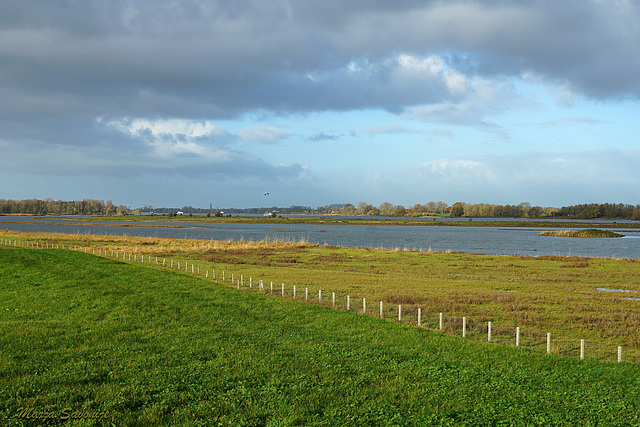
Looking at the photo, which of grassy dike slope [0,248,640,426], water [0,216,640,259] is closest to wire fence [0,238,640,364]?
grassy dike slope [0,248,640,426]

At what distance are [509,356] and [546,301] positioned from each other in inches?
672

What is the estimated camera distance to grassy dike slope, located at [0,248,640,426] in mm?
10156

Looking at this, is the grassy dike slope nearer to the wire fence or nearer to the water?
the wire fence

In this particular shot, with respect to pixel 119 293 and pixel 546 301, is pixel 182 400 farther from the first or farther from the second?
pixel 546 301

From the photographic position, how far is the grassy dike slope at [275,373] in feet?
33.3

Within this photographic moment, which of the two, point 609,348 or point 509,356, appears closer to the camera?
point 509,356

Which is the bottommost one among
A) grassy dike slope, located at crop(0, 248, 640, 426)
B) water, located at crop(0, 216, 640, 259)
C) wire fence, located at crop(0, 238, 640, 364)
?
water, located at crop(0, 216, 640, 259)

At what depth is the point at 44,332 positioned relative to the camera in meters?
16.7

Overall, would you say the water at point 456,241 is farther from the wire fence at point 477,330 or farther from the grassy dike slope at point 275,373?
the grassy dike slope at point 275,373

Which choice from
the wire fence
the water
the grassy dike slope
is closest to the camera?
the grassy dike slope

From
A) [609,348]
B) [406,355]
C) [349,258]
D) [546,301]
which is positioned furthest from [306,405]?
[349,258]

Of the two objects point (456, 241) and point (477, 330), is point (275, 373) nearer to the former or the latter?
point (477, 330)

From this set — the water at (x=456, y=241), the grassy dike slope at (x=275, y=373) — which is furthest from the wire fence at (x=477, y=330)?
the water at (x=456, y=241)

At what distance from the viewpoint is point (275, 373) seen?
12766 mm
